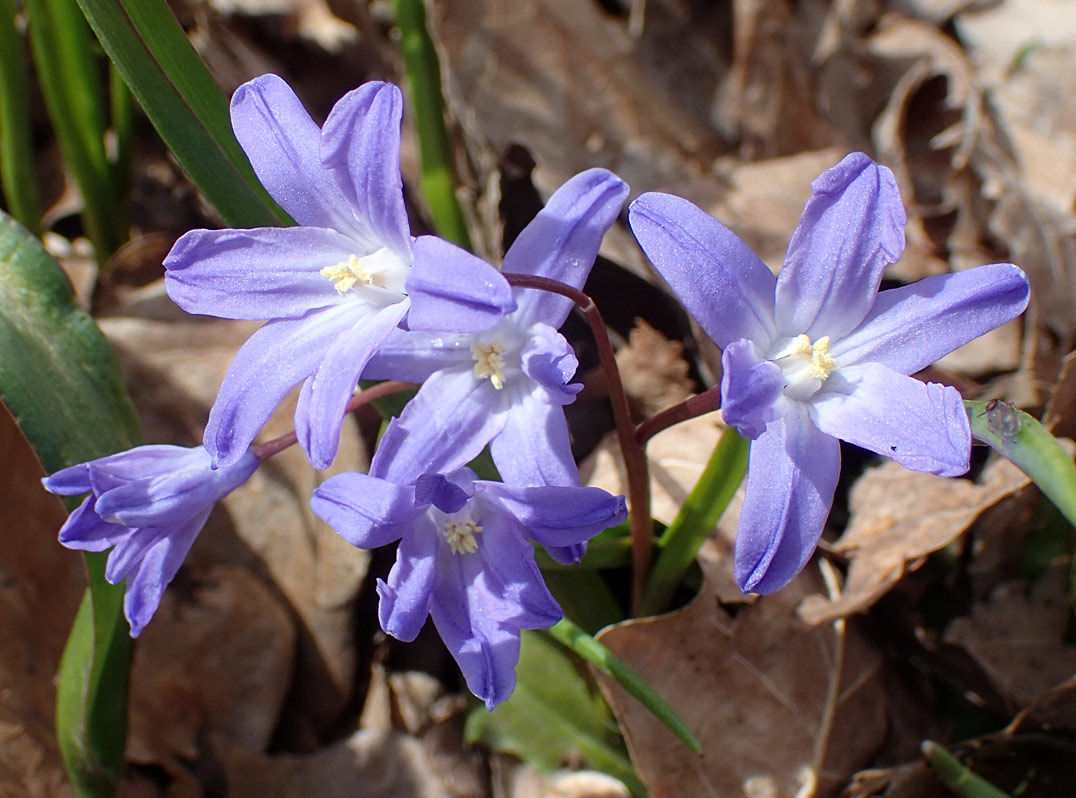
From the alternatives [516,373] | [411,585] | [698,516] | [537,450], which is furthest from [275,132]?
[698,516]

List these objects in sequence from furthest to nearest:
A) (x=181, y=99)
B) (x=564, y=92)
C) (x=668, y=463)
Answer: (x=564, y=92) → (x=668, y=463) → (x=181, y=99)

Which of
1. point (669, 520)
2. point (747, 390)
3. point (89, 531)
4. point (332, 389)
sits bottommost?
point (669, 520)

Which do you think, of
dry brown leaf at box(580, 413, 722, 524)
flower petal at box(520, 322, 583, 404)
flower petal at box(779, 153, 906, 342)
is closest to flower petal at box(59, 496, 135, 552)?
flower petal at box(520, 322, 583, 404)

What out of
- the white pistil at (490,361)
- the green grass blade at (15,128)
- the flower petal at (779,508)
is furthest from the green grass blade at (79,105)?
the flower petal at (779,508)

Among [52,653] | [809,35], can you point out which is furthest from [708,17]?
[52,653]

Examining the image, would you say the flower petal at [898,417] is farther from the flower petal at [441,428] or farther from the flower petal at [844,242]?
the flower petal at [441,428]

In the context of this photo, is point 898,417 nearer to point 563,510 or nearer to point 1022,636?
point 563,510
